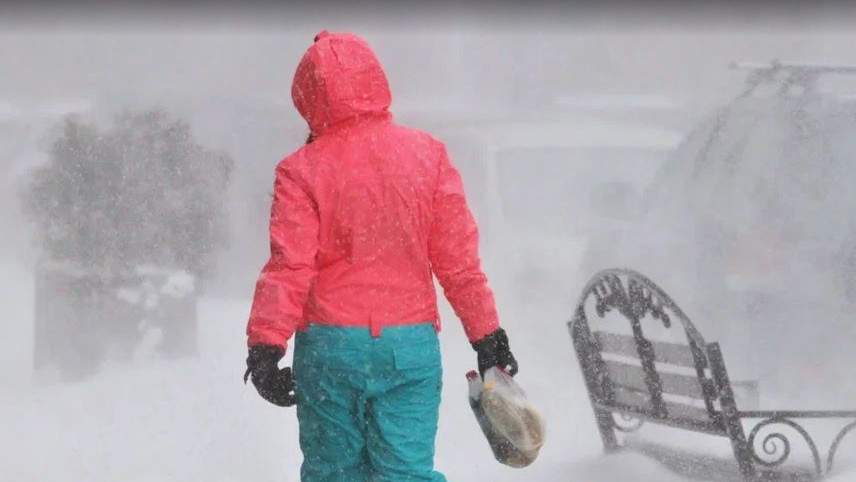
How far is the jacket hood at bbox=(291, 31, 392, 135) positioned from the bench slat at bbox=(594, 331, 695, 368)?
1.32m

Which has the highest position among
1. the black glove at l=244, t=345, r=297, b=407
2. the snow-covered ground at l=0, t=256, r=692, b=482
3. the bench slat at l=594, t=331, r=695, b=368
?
the black glove at l=244, t=345, r=297, b=407

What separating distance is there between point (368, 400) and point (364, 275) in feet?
0.82

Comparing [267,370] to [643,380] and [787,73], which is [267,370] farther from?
[787,73]

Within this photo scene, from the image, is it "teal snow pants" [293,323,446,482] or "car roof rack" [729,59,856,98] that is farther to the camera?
"car roof rack" [729,59,856,98]

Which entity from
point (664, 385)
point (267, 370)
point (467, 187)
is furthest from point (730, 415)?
point (467, 187)

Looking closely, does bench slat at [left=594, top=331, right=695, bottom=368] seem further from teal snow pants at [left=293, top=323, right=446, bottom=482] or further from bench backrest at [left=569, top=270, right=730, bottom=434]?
teal snow pants at [left=293, top=323, right=446, bottom=482]

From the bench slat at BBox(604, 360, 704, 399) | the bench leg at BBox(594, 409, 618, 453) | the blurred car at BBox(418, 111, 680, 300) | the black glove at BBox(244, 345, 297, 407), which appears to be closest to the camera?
the black glove at BBox(244, 345, 297, 407)

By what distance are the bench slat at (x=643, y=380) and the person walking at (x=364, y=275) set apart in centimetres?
103

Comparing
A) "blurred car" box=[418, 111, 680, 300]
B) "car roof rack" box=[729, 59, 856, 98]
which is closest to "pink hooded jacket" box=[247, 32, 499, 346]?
"car roof rack" box=[729, 59, 856, 98]

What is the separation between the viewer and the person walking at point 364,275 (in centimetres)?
244

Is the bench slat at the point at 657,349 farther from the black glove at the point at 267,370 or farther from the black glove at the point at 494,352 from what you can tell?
the black glove at the point at 267,370

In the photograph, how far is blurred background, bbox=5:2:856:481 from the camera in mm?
4785

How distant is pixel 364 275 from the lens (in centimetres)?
247

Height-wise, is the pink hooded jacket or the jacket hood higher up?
the jacket hood
